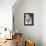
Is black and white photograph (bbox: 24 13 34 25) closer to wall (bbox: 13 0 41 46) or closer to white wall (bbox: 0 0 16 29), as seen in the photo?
wall (bbox: 13 0 41 46)

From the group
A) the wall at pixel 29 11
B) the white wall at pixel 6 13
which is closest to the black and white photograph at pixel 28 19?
the wall at pixel 29 11

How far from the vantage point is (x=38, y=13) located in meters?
5.23

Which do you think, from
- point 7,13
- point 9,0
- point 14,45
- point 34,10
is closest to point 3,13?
point 7,13

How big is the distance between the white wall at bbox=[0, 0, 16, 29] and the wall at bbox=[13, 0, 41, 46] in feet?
4.05

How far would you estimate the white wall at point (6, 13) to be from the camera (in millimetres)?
3934

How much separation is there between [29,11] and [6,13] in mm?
1534

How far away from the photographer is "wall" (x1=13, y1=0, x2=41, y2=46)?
205 inches

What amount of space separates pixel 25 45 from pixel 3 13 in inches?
56.7

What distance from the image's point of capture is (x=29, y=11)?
5.21m

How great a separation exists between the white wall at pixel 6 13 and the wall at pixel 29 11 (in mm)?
1236

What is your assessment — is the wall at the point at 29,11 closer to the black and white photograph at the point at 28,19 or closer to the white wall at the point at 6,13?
the black and white photograph at the point at 28,19

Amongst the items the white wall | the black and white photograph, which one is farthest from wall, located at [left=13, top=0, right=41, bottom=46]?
the white wall

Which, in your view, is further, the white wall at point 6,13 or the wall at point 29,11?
the wall at point 29,11

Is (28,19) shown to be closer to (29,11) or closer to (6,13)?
(29,11)
